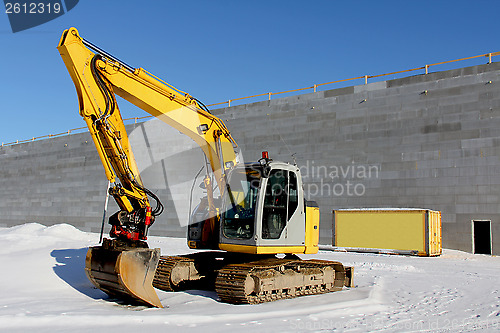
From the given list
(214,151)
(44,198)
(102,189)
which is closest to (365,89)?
(214,151)

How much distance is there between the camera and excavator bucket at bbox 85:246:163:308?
7.23 meters

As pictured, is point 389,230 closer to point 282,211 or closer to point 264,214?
point 282,211

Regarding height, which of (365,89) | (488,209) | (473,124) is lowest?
(488,209)

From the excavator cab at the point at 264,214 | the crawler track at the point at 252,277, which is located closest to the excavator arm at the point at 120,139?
the excavator cab at the point at 264,214

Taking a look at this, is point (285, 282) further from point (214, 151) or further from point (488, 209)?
point (488, 209)

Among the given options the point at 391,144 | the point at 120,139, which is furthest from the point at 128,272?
the point at 391,144

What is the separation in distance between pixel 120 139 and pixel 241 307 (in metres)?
3.68

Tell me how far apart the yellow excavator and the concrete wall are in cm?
1024

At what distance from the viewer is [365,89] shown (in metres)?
21.1

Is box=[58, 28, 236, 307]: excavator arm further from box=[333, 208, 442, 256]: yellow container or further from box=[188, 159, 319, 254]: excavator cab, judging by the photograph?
box=[333, 208, 442, 256]: yellow container

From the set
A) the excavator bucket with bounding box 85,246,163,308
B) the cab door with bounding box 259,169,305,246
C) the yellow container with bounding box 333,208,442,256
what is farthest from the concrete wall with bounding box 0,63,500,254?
the excavator bucket with bounding box 85,246,163,308

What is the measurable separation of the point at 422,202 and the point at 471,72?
5.79 meters

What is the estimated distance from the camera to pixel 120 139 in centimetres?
813

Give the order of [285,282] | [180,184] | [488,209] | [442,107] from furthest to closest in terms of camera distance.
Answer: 1. [180,184]
2. [442,107]
3. [488,209]
4. [285,282]
